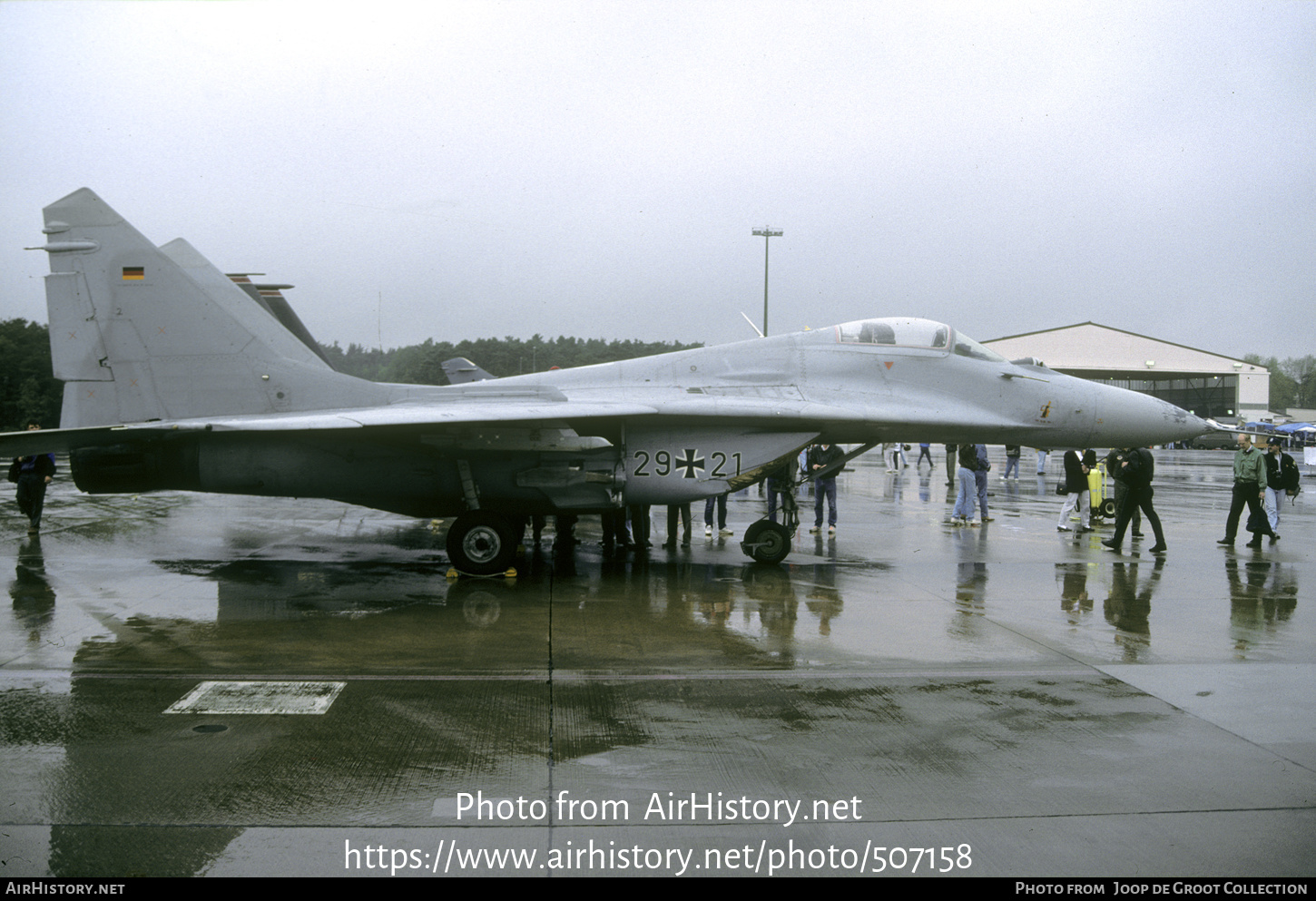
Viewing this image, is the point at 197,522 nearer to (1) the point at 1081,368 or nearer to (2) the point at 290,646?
(2) the point at 290,646

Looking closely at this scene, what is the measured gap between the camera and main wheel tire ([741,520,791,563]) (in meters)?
11.0

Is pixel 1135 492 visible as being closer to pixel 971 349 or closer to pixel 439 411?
pixel 971 349

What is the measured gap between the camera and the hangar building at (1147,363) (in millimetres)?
48438

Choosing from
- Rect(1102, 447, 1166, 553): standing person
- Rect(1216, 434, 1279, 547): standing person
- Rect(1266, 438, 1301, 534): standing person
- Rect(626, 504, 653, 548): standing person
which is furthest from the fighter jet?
Rect(1266, 438, 1301, 534): standing person

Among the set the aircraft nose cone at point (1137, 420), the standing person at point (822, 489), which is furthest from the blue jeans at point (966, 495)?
the aircraft nose cone at point (1137, 420)

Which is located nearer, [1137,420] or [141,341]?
[141,341]

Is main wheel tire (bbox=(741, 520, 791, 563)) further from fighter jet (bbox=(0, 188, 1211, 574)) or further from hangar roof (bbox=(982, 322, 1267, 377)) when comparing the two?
hangar roof (bbox=(982, 322, 1267, 377))

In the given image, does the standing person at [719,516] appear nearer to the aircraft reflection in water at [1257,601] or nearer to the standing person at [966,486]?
the standing person at [966,486]

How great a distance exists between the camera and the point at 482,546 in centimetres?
988

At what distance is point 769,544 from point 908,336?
10.7ft

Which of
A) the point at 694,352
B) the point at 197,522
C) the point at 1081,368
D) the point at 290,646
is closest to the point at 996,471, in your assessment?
the point at 1081,368

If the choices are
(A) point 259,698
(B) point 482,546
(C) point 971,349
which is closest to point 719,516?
(C) point 971,349

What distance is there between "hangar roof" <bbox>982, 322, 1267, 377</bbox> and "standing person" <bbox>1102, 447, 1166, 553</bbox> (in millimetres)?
38678

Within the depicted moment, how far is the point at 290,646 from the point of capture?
265 inches
